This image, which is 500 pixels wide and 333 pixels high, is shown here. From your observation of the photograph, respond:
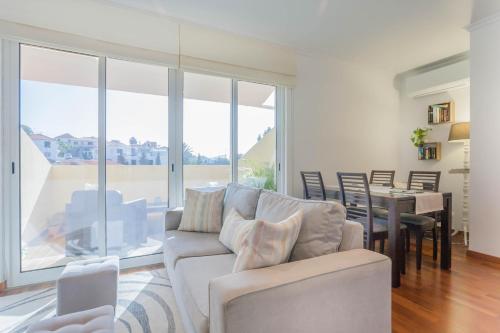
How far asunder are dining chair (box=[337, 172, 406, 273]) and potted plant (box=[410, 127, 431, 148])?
7.09 ft

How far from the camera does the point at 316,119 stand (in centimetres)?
381

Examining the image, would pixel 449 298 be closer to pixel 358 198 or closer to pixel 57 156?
pixel 358 198

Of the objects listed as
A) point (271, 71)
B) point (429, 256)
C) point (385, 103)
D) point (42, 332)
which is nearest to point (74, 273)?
point (42, 332)

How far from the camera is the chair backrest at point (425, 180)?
2.99m

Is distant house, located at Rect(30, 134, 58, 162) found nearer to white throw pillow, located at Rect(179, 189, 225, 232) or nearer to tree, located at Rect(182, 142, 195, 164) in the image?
tree, located at Rect(182, 142, 195, 164)

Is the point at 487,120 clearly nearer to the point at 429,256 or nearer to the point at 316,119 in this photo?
the point at 429,256

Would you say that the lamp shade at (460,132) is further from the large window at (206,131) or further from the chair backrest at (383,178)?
the large window at (206,131)

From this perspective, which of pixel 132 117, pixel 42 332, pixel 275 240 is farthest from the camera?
pixel 132 117

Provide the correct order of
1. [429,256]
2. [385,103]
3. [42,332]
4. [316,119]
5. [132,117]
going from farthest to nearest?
[385,103], [316,119], [429,256], [132,117], [42,332]

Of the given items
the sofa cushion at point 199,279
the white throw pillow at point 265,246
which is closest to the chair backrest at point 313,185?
Result: the sofa cushion at point 199,279

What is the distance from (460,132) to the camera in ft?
11.6

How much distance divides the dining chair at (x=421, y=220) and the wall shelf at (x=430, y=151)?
1201 millimetres

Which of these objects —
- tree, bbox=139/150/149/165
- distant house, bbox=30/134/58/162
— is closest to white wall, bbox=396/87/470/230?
tree, bbox=139/150/149/165

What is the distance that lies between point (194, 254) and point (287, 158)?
2.07m
